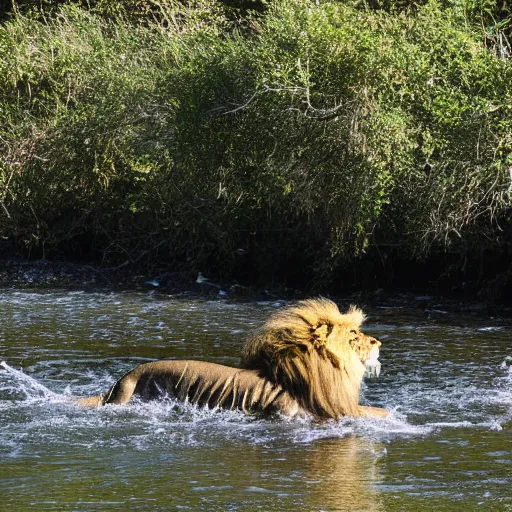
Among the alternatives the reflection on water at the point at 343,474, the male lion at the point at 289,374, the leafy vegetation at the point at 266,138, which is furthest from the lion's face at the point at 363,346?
the leafy vegetation at the point at 266,138

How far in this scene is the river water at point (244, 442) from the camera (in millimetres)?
6289

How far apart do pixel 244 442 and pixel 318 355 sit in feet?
2.84

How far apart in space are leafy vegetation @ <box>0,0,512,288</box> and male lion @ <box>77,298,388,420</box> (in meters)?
6.51

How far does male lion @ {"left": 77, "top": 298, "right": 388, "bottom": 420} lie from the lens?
8.02 meters

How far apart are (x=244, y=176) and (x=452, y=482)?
10.5 m

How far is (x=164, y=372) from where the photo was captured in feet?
27.0

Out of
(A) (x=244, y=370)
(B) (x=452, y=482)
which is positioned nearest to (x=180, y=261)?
(A) (x=244, y=370)

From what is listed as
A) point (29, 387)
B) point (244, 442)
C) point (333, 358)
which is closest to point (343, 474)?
point (244, 442)

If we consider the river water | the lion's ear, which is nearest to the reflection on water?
the river water

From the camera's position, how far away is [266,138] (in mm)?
15984

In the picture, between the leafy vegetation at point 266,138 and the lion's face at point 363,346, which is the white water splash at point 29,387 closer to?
the lion's face at point 363,346

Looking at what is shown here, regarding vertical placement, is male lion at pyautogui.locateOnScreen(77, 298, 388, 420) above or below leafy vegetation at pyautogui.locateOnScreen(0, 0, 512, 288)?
below

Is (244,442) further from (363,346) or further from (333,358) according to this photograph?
(363,346)

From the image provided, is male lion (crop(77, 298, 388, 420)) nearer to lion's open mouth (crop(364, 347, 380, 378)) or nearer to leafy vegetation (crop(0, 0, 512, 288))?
lion's open mouth (crop(364, 347, 380, 378))
